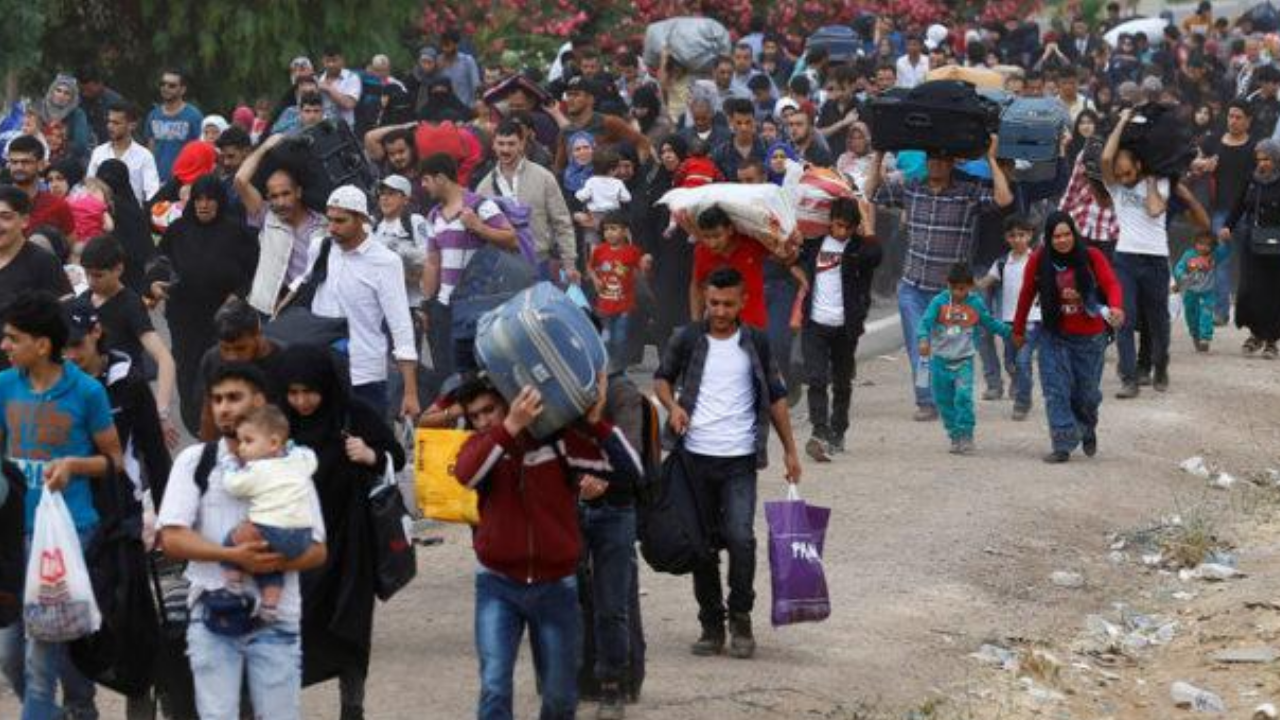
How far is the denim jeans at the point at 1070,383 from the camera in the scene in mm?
16734

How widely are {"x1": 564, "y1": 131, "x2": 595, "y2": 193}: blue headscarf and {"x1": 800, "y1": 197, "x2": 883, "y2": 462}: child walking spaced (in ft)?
12.6

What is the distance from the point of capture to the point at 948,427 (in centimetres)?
1691

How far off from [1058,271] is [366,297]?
Result: 496cm

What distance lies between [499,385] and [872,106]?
338 inches

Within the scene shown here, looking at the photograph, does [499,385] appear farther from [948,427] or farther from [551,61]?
[551,61]

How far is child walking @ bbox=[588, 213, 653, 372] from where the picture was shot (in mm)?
18656

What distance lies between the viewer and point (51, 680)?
9.99 metres

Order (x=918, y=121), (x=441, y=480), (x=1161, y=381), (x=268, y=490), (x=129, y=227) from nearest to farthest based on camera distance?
(x=268, y=490) → (x=441, y=480) → (x=918, y=121) → (x=129, y=227) → (x=1161, y=381)

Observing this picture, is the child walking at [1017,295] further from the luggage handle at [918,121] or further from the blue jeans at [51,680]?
the blue jeans at [51,680]

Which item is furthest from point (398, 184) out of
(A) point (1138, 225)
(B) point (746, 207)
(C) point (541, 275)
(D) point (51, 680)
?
(D) point (51, 680)

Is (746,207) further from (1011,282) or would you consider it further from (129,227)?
(129,227)

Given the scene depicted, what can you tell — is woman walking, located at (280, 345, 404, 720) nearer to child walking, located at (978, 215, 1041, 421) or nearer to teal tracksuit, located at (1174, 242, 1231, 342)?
child walking, located at (978, 215, 1041, 421)

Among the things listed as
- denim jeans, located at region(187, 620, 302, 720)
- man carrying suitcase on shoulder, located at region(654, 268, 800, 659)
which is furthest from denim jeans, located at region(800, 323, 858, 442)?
denim jeans, located at region(187, 620, 302, 720)

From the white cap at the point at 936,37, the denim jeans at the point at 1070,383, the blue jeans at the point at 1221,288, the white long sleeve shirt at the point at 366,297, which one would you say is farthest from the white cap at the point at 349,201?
the white cap at the point at 936,37
